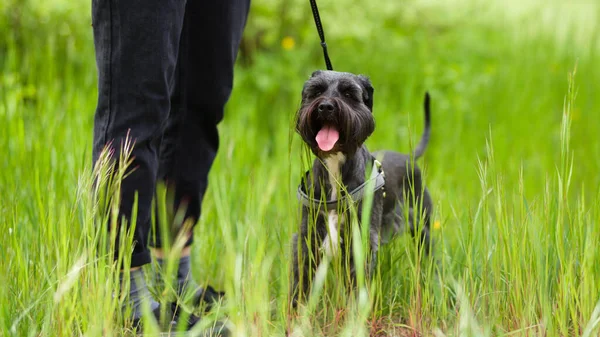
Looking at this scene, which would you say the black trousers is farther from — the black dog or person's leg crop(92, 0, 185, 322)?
the black dog

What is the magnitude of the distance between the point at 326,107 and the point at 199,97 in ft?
2.11

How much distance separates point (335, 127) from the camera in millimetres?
2514

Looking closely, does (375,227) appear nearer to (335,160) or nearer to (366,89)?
(335,160)

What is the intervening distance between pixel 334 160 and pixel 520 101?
3747 mm

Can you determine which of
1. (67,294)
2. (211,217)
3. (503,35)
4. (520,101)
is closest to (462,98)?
(520,101)

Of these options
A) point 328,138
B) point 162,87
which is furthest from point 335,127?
point 162,87

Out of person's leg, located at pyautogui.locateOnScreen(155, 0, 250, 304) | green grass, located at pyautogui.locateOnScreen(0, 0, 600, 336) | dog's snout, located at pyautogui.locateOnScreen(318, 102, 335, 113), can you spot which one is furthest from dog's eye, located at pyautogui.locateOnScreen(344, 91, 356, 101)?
person's leg, located at pyautogui.locateOnScreen(155, 0, 250, 304)

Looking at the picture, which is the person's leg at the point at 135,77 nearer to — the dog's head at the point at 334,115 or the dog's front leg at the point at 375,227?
the dog's head at the point at 334,115

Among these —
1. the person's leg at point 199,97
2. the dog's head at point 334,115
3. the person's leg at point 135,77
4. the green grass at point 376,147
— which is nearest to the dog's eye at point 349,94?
the dog's head at point 334,115

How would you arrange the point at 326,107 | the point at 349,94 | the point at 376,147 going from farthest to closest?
the point at 376,147
the point at 349,94
the point at 326,107

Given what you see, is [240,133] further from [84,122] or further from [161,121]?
[161,121]

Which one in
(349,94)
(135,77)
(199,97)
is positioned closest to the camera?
(135,77)

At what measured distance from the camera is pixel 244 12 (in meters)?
2.81

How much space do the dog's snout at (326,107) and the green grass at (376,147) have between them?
19 centimetres
